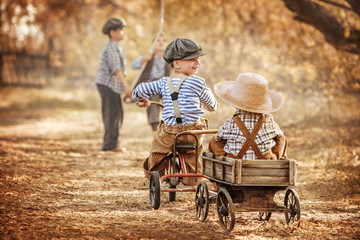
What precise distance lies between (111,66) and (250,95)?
4.93 meters

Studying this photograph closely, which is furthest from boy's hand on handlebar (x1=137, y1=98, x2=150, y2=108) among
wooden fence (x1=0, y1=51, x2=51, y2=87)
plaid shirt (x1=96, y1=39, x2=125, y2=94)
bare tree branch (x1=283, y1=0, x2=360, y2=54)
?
wooden fence (x1=0, y1=51, x2=51, y2=87)

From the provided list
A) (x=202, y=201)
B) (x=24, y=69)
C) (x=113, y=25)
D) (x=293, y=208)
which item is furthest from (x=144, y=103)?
(x=24, y=69)

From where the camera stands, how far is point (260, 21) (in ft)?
46.6

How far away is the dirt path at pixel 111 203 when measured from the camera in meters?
4.75

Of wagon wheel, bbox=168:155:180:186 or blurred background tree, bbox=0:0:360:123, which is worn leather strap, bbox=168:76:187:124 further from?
blurred background tree, bbox=0:0:360:123

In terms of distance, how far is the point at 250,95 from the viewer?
5039 millimetres

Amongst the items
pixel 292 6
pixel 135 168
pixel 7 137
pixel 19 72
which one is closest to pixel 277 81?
pixel 292 6

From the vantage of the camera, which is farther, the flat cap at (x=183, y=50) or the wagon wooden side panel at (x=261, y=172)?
the flat cap at (x=183, y=50)

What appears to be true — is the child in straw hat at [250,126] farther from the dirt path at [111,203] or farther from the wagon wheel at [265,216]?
the dirt path at [111,203]

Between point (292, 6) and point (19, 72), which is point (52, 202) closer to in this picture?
point (292, 6)

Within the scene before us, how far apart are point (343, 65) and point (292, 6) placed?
236 centimetres

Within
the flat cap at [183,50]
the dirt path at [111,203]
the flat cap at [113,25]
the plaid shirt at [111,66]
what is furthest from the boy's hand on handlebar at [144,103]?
the flat cap at [113,25]

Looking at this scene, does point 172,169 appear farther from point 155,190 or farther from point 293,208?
point 293,208

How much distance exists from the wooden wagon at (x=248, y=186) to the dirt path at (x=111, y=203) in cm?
19
